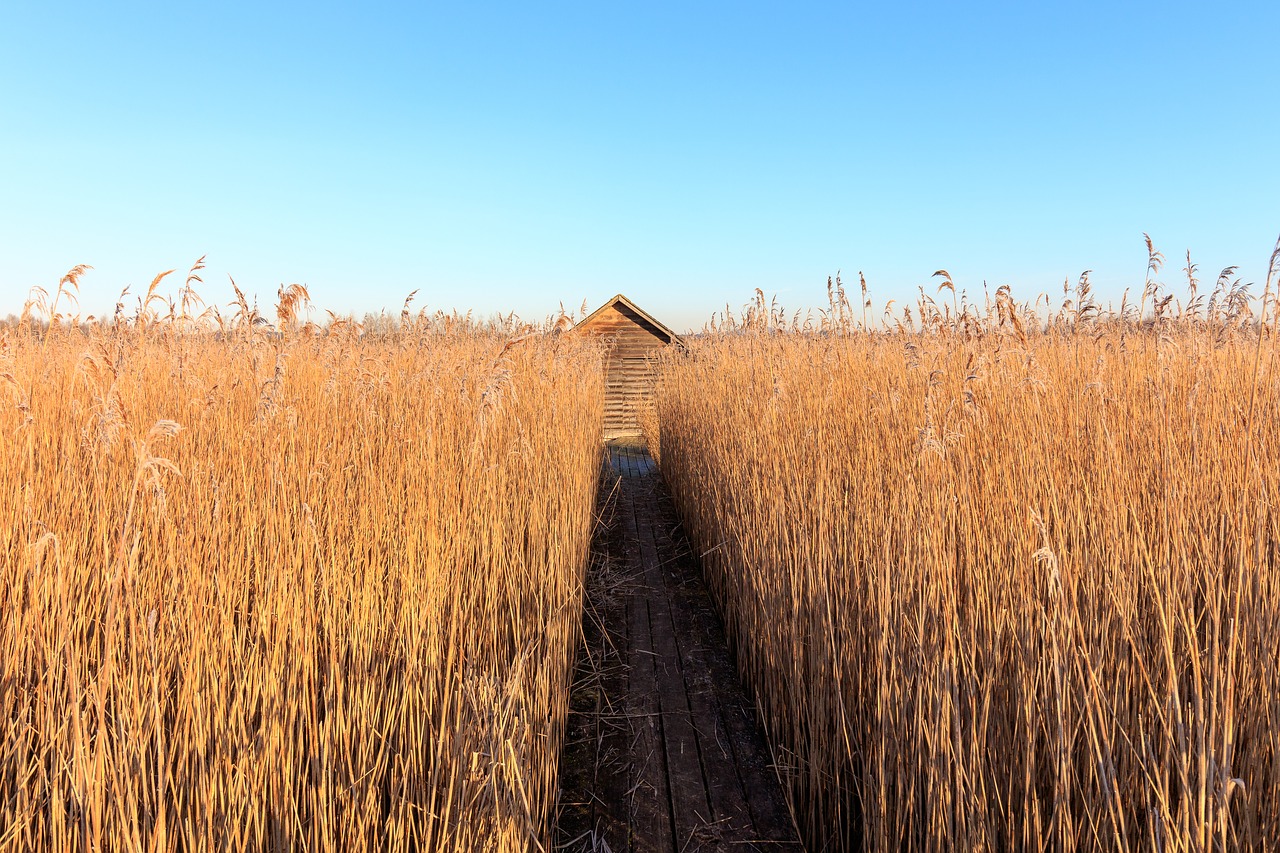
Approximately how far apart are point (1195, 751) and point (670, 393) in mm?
7022

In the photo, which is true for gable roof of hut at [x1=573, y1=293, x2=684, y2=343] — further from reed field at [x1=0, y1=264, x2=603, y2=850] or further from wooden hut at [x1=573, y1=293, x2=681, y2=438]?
reed field at [x1=0, y1=264, x2=603, y2=850]

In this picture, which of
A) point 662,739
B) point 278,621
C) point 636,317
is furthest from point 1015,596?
point 636,317

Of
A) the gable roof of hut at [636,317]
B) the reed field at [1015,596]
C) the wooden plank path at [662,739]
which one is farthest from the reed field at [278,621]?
the gable roof of hut at [636,317]

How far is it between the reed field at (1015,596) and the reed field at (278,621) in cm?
90

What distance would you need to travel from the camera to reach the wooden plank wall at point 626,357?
539 inches

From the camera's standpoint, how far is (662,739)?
2.58 m

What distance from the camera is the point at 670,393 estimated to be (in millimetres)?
8047

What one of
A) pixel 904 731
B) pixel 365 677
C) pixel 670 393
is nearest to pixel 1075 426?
pixel 904 731

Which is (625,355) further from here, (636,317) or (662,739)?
(662,739)

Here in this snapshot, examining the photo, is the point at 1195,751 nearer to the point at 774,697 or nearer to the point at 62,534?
the point at 774,697

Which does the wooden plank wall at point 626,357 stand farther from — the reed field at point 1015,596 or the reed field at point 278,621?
the reed field at point 278,621

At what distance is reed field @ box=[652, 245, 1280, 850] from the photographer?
1155 mm

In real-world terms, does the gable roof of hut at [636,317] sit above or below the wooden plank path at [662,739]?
above

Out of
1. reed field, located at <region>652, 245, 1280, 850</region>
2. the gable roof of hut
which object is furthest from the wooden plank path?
the gable roof of hut
